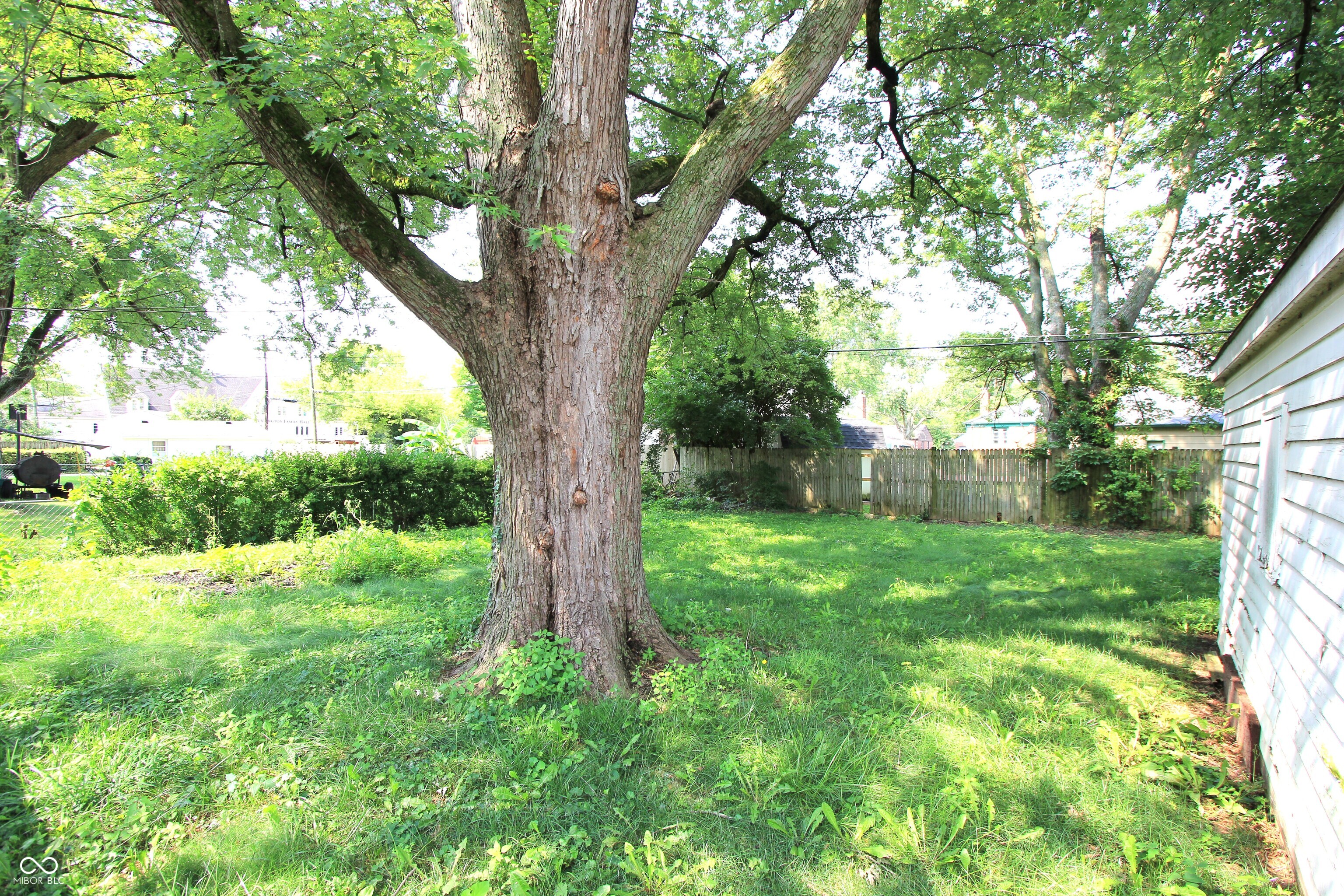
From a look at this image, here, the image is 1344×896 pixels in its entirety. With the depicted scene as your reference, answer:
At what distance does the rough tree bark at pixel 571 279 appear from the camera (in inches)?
129

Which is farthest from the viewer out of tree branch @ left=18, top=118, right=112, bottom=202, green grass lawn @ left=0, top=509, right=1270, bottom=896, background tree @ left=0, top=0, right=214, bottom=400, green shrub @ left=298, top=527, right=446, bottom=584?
tree branch @ left=18, top=118, right=112, bottom=202

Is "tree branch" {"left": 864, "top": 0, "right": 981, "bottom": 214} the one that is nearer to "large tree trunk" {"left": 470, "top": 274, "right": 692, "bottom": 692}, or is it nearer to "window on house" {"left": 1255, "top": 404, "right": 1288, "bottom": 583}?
"large tree trunk" {"left": 470, "top": 274, "right": 692, "bottom": 692}

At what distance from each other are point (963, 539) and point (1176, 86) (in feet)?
21.9

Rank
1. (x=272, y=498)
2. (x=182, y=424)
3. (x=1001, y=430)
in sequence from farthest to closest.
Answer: (x=1001, y=430)
(x=182, y=424)
(x=272, y=498)

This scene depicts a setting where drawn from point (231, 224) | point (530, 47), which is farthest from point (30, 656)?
point (530, 47)

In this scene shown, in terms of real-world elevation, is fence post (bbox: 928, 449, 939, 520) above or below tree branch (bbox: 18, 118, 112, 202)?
below

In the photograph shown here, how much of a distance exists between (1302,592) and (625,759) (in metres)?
3.09

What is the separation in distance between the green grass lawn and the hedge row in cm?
273

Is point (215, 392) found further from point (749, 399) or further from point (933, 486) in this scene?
point (933, 486)

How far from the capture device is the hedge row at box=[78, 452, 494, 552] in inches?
297

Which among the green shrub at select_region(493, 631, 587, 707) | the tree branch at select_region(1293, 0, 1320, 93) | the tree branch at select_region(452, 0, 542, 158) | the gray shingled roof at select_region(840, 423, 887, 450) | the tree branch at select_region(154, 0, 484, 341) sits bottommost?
the green shrub at select_region(493, 631, 587, 707)

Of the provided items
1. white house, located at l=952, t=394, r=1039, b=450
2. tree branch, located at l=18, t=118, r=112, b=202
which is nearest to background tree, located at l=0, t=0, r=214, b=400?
tree branch, located at l=18, t=118, r=112, b=202

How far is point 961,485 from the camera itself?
1268 cm

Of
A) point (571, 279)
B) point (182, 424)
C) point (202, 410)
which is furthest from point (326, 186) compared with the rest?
point (202, 410)
